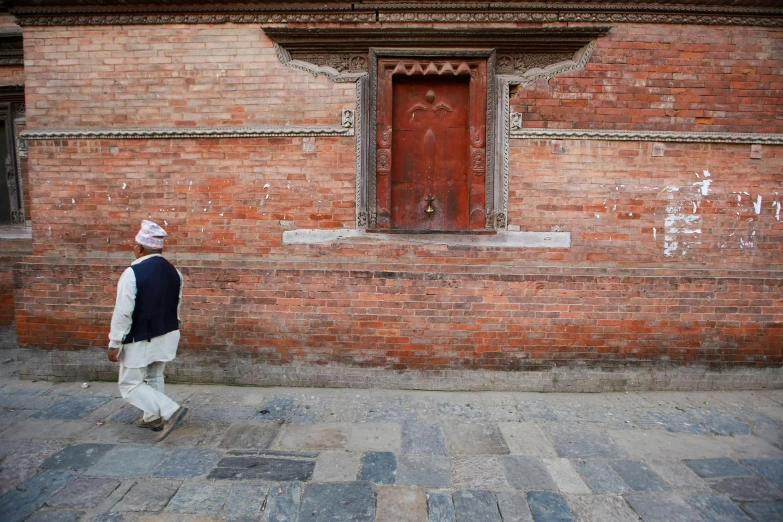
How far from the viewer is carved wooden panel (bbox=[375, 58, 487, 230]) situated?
17.2 feet

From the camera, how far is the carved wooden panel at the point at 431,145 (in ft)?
17.2

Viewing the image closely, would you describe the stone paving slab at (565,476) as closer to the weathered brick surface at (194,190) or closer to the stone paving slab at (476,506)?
the stone paving slab at (476,506)

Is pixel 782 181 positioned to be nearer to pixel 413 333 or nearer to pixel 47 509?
pixel 413 333

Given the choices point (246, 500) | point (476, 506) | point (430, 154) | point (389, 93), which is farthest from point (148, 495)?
point (389, 93)

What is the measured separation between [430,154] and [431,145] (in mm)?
114

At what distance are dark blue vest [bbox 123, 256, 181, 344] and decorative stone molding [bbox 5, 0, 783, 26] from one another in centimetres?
326

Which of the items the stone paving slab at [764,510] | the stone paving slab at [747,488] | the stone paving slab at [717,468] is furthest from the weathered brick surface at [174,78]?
the stone paving slab at [764,510]

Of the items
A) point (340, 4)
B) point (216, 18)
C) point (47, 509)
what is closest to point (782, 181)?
point (340, 4)

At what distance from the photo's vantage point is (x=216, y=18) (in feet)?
17.0

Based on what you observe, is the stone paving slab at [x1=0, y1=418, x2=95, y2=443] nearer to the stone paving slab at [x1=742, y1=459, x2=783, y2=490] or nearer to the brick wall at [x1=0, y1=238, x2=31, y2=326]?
the brick wall at [x1=0, y1=238, x2=31, y2=326]

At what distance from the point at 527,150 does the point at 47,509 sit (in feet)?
18.4

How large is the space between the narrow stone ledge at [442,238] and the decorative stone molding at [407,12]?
2556 mm

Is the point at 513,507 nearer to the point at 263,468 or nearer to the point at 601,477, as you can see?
the point at 601,477

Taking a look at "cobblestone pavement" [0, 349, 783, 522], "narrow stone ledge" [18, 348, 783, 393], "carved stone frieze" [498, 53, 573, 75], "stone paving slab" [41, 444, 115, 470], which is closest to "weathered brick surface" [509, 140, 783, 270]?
"carved stone frieze" [498, 53, 573, 75]
